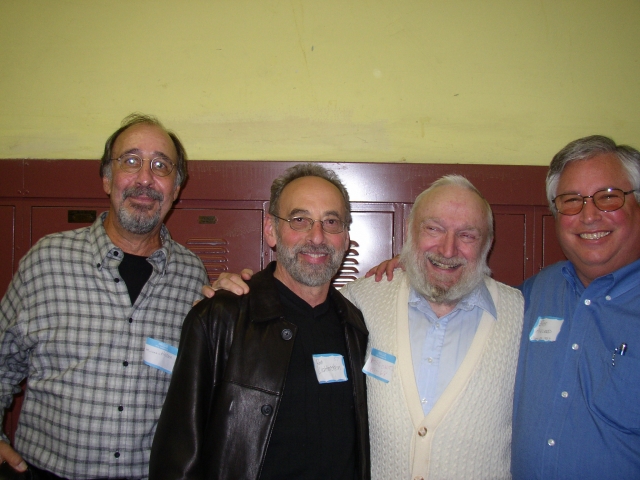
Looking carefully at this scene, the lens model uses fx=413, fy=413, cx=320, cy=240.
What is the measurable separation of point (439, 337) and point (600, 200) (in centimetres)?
87

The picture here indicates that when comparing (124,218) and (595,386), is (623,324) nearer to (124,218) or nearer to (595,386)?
(595,386)

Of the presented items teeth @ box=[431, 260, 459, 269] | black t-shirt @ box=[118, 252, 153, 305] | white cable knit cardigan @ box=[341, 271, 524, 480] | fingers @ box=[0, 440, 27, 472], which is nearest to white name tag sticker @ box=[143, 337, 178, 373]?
black t-shirt @ box=[118, 252, 153, 305]

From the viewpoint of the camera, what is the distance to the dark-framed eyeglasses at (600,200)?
166cm

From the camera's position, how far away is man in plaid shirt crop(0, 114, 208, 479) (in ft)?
5.61

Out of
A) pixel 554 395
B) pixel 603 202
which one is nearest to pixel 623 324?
pixel 554 395

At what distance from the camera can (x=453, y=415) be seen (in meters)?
1.67

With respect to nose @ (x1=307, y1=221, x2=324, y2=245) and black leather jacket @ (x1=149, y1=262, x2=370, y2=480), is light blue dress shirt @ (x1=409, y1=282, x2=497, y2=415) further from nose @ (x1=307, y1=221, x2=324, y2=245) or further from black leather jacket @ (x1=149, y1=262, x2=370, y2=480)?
nose @ (x1=307, y1=221, x2=324, y2=245)

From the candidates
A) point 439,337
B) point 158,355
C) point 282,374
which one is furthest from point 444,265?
point 158,355

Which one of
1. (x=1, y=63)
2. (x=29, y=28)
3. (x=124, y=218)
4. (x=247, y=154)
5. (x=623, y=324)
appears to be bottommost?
(x=623, y=324)

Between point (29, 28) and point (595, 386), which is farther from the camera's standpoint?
point (29, 28)

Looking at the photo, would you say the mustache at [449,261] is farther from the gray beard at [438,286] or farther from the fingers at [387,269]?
the fingers at [387,269]

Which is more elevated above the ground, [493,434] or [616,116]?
[616,116]

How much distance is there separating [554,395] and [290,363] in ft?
3.44

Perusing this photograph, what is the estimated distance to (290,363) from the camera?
161cm
